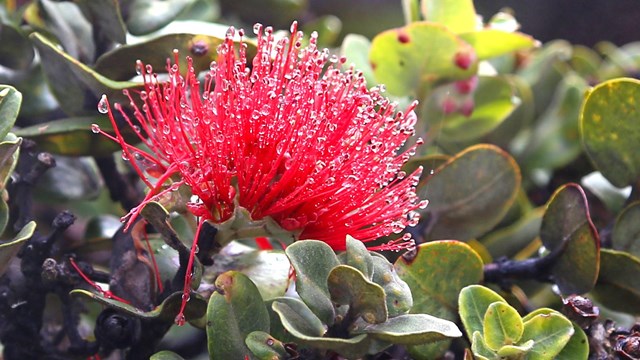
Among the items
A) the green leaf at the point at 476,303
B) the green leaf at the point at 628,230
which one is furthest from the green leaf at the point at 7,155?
the green leaf at the point at 628,230

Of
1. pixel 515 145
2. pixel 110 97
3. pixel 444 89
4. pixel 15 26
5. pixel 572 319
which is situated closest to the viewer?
pixel 572 319

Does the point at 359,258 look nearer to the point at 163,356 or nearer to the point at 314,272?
the point at 314,272

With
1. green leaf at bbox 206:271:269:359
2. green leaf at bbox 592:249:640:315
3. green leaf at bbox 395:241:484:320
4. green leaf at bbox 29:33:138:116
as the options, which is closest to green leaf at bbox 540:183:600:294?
green leaf at bbox 592:249:640:315

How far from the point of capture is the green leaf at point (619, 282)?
999mm

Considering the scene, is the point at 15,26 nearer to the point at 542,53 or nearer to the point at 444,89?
the point at 444,89

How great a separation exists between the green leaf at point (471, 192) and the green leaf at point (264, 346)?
39 cm

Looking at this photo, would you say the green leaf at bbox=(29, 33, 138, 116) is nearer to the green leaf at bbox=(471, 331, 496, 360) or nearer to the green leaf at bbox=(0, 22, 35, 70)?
the green leaf at bbox=(0, 22, 35, 70)

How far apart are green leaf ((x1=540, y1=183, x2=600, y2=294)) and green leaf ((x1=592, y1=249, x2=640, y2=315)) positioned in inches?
1.3

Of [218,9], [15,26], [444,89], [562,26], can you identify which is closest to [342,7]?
[562,26]

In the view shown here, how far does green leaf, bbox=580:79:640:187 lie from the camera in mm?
1046

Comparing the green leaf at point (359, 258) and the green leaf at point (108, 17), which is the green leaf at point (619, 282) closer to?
the green leaf at point (359, 258)

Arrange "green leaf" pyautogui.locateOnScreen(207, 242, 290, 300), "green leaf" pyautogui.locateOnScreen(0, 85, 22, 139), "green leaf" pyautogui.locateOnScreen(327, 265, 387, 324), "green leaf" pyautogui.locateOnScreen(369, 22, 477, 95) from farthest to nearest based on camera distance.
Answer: "green leaf" pyautogui.locateOnScreen(369, 22, 477, 95) < "green leaf" pyautogui.locateOnScreen(207, 242, 290, 300) < "green leaf" pyautogui.locateOnScreen(0, 85, 22, 139) < "green leaf" pyautogui.locateOnScreen(327, 265, 387, 324)

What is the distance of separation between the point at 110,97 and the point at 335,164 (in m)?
0.33

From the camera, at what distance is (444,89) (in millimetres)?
1288
